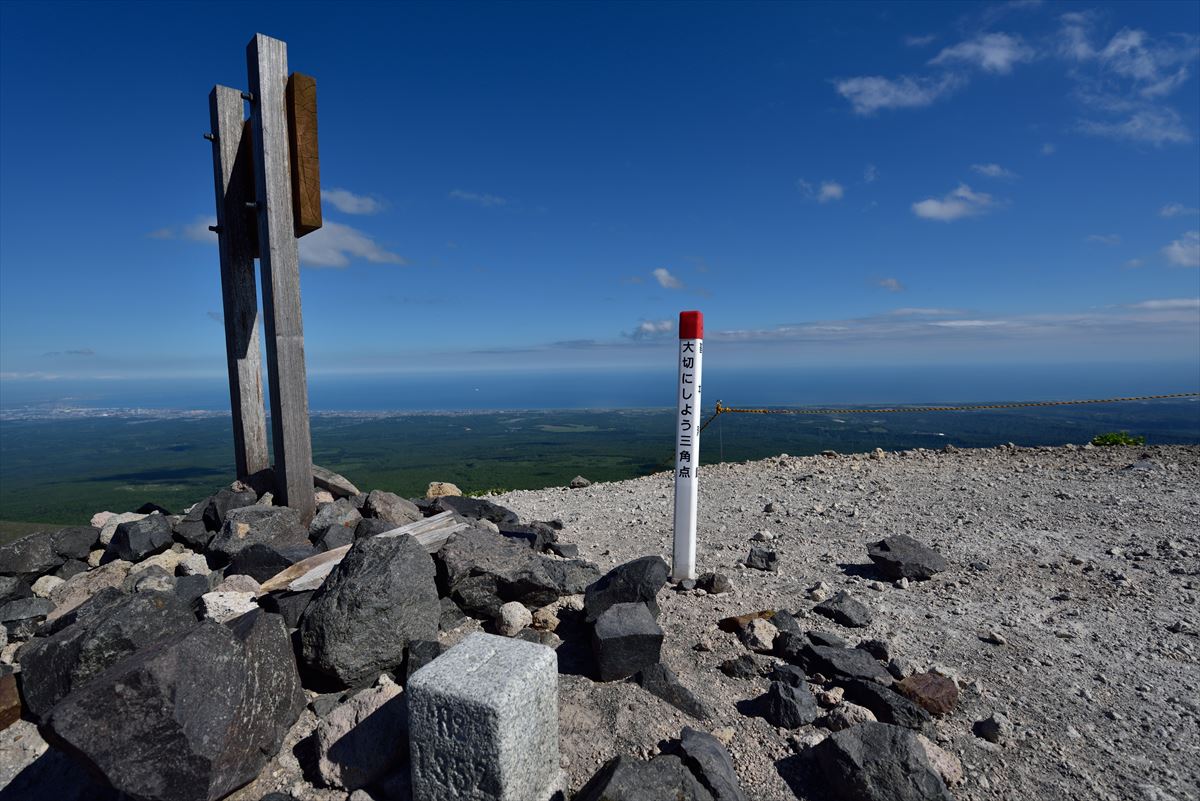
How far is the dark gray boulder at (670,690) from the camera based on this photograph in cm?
354

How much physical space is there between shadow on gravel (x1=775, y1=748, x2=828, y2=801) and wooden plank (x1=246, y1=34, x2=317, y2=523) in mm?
4827

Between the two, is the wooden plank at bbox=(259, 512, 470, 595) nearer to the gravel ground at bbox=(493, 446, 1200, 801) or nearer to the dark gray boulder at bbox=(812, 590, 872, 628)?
the gravel ground at bbox=(493, 446, 1200, 801)

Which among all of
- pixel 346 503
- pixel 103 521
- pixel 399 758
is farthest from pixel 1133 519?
pixel 103 521

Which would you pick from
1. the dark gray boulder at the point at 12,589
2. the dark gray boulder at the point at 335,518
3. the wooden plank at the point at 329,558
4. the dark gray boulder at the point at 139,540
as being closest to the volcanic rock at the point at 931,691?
the wooden plank at the point at 329,558

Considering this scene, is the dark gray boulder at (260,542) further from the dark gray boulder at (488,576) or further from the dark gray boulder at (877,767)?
the dark gray boulder at (877,767)

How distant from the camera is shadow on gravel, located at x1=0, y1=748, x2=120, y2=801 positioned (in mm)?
3057

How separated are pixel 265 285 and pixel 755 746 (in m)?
5.83

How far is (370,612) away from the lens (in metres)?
3.68

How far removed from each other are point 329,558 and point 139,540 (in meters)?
2.20

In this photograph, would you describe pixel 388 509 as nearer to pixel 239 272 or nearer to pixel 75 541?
pixel 75 541

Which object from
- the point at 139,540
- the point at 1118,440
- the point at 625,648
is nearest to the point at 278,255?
the point at 139,540

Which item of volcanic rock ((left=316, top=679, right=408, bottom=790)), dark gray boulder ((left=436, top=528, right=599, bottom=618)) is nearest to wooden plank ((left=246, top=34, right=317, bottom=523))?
dark gray boulder ((left=436, top=528, right=599, bottom=618))

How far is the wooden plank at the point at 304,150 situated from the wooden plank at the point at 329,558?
330cm

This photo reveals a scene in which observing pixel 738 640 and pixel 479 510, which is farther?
pixel 479 510
